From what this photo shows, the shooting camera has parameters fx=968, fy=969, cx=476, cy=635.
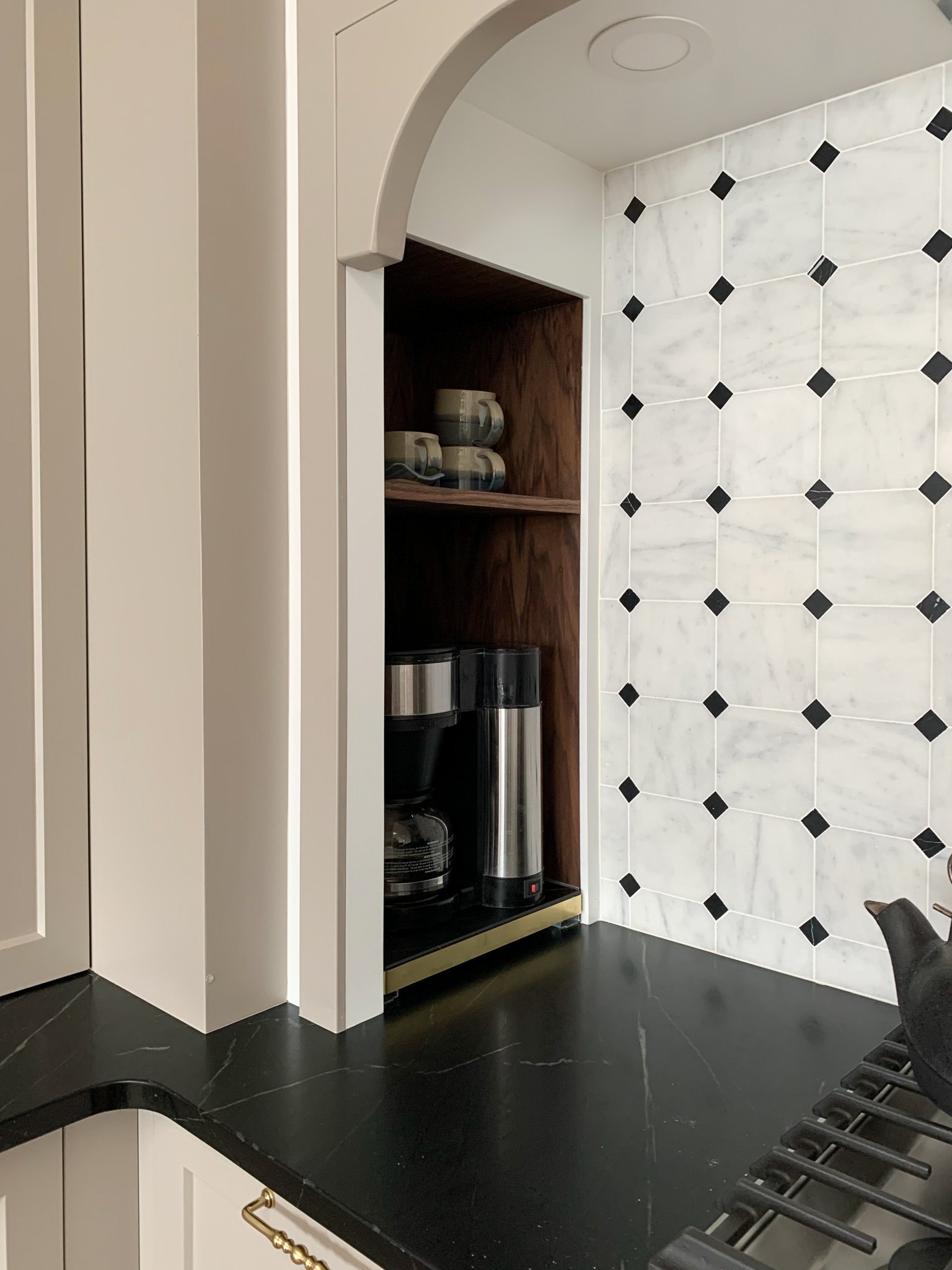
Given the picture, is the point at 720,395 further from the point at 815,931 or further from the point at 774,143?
the point at 815,931

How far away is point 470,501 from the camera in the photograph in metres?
1.33

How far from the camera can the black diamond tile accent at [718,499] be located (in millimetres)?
1441

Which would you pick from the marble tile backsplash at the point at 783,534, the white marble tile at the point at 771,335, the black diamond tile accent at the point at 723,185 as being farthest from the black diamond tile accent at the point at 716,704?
the black diamond tile accent at the point at 723,185

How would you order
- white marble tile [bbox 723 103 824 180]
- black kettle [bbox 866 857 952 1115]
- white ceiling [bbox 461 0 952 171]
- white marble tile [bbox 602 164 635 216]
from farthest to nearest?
white marble tile [bbox 602 164 635 216] → white marble tile [bbox 723 103 824 180] → white ceiling [bbox 461 0 952 171] → black kettle [bbox 866 857 952 1115]

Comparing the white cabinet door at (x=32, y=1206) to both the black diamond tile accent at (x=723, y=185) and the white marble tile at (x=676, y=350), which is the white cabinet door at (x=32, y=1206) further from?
the black diamond tile accent at (x=723, y=185)

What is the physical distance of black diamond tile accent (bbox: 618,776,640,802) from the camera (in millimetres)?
1568

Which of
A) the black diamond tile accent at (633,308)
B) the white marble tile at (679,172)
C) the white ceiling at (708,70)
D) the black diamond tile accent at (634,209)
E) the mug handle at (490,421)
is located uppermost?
the white ceiling at (708,70)

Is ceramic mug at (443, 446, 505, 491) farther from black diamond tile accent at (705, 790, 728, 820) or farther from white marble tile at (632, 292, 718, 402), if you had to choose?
black diamond tile accent at (705, 790, 728, 820)

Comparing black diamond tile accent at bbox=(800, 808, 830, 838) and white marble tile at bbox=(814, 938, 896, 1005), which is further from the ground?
black diamond tile accent at bbox=(800, 808, 830, 838)

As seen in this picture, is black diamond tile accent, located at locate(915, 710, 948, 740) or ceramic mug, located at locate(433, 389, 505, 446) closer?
black diamond tile accent, located at locate(915, 710, 948, 740)

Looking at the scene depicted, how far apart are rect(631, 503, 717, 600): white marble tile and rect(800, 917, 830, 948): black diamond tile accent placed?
1.62 feet

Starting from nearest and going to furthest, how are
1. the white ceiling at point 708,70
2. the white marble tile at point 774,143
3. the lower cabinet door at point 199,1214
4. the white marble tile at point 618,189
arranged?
1. the lower cabinet door at point 199,1214
2. the white ceiling at point 708,70
3. the white marble tile at point 774,143
4. the white marble tile at point 618,189

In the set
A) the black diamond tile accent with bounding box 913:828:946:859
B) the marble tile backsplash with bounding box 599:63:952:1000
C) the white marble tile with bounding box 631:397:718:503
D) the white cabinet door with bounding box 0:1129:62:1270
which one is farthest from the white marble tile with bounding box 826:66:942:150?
the white cabinet door with bounding box 0:1129:62:1270

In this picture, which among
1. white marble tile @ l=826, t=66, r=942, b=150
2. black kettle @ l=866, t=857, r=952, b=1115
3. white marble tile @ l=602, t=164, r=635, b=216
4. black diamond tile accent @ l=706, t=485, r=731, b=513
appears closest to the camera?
black kettle @ l=866, t=857, r=952, b=1115
